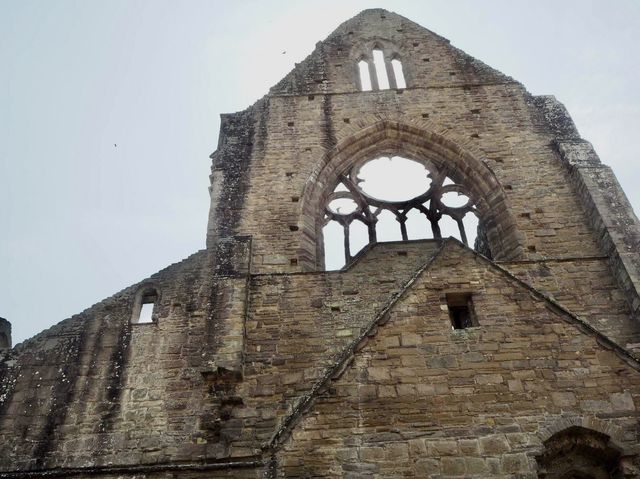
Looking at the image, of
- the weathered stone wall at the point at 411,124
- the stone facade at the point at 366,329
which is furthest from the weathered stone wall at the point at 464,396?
the weathered stone wall at the point at 411,124

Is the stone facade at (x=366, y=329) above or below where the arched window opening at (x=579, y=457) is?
above

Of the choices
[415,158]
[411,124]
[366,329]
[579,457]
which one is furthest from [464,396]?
[411,124]

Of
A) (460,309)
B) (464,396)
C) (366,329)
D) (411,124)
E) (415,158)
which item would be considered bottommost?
(464,396)

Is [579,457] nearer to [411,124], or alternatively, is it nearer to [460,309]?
[460,309]

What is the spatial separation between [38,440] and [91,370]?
94 cm

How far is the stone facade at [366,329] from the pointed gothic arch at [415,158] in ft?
0.11

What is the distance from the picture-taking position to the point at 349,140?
10.6m

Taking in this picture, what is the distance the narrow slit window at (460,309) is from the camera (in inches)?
240

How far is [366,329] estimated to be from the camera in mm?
5820

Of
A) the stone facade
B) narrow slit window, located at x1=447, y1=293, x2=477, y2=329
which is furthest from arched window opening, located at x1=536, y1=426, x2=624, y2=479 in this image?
narrow slit window, located at x1=447, y1=293, x2=477, y2=329

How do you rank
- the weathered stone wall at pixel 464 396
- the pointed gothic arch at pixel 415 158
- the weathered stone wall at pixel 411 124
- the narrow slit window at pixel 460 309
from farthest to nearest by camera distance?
the pointed gothic arch at pixel 415 158, the weathered stone wall at pixel 411 124, the narrow slit window at pixel 460 309, the weathered stone wall at pixel 464 396

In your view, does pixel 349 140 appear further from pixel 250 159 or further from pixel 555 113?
pixel 555 113

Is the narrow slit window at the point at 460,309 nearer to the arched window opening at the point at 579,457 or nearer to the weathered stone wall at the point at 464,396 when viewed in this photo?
the weathered stone wall at the point at 464,396

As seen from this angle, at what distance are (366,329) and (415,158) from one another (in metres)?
5.58
